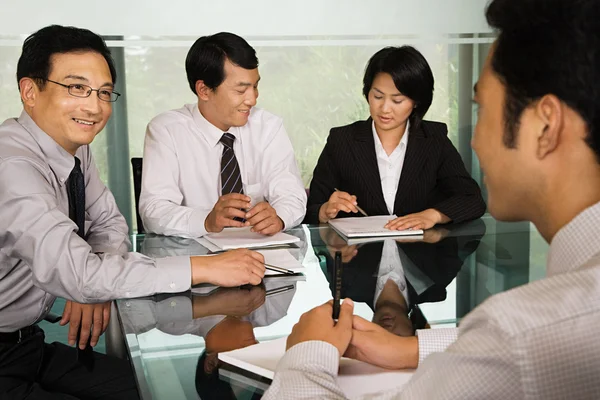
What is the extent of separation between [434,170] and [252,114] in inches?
34.1

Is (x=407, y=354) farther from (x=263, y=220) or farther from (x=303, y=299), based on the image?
(x=263, y=220)

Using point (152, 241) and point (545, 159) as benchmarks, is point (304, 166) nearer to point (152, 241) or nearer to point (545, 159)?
point (152, 241)

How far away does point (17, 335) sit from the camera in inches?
91.5

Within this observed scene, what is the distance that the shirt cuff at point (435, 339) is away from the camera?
153 centimetres

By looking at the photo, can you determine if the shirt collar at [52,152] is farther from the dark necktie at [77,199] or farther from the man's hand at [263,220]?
the man's hand at [263,220]

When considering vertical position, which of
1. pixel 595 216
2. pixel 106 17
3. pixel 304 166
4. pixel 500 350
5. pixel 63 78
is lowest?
pixel 304 166

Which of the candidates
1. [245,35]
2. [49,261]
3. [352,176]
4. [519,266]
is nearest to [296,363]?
[49,261]

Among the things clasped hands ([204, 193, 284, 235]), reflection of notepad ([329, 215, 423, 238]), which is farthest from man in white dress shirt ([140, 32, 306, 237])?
clasped hands ([204, 193, 284, 235])

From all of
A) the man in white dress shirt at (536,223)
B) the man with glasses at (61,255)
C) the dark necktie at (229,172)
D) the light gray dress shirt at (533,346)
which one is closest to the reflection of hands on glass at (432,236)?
the man with glasses at (61,255)

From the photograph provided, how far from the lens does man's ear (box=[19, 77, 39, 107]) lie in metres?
2.38

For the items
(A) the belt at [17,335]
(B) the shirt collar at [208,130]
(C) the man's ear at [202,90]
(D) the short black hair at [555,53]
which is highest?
(D) the short black hair at [555,53]

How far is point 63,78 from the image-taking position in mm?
2342

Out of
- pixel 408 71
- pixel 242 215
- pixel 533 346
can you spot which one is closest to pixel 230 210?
pixel 242 215

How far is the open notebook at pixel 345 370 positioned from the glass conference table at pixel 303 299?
0.02m
